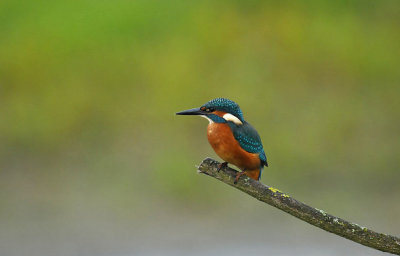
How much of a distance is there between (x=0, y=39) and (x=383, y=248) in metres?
3.44

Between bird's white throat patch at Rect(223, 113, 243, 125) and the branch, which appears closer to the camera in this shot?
the branch

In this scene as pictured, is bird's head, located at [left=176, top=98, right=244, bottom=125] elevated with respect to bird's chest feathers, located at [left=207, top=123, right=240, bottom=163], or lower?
elevated

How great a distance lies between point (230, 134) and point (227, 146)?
3cm

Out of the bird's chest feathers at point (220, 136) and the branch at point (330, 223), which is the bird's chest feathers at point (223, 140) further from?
the branch at point (330, 223)

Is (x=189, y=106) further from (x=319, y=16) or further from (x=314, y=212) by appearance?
(x=314, y=212)

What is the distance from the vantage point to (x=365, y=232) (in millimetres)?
1402

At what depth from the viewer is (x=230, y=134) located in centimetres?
154

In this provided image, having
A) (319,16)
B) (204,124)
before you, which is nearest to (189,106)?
(204,124)

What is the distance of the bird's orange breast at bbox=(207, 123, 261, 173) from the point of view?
153cm

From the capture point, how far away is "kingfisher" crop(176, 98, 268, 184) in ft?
4.97

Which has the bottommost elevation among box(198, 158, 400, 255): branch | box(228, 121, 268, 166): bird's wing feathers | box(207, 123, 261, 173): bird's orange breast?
box(198, 158, 400, 255): branch

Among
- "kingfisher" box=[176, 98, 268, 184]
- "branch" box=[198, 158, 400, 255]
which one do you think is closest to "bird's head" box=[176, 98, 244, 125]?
"kingfisher" box=[176, 98, 268, 184]

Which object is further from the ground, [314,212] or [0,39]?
[0,39]

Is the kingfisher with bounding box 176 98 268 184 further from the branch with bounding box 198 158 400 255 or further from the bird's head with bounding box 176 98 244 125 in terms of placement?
the branch with bounding box 198 158 400 255
